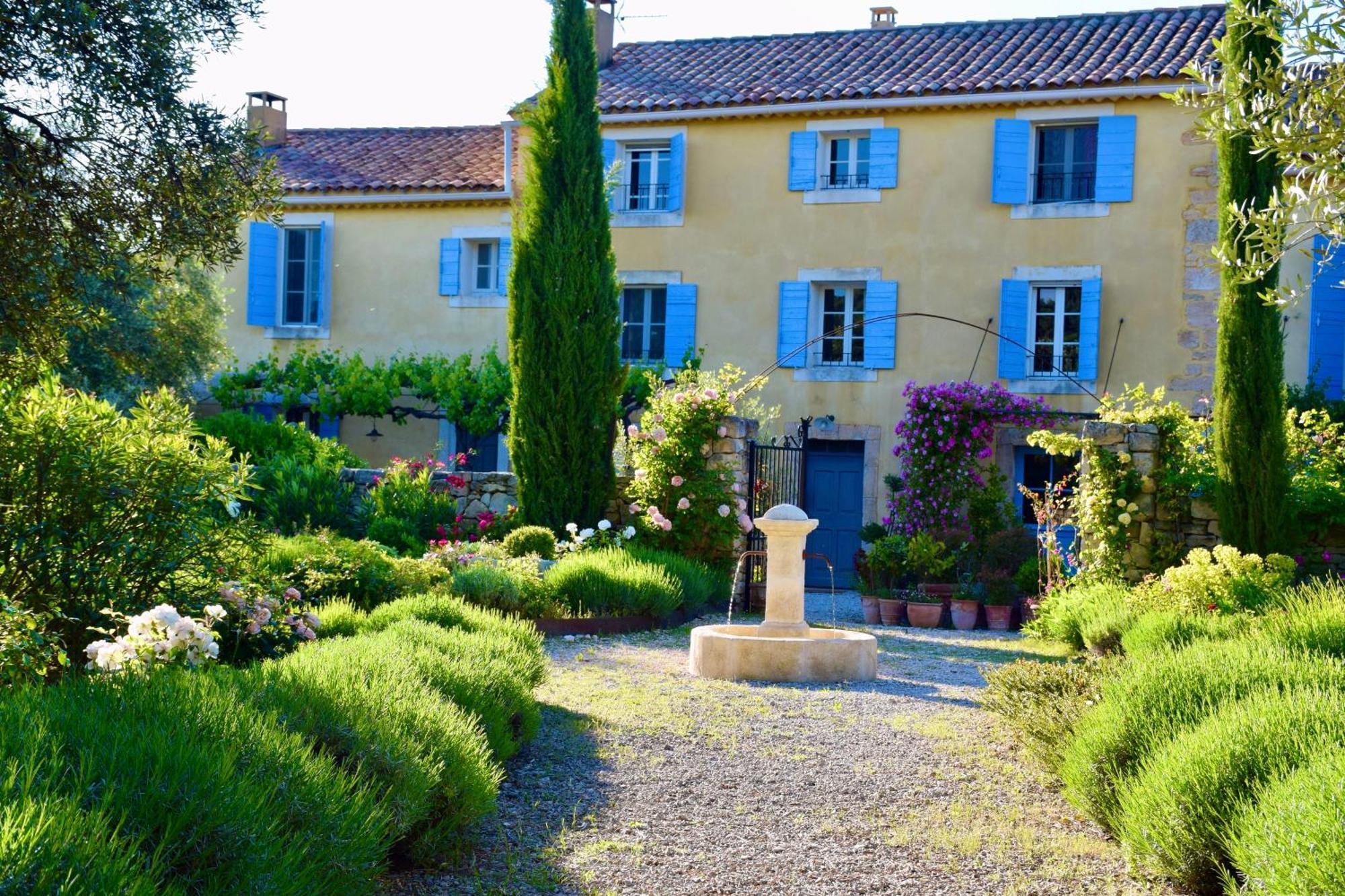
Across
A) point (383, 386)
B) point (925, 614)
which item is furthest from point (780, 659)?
point (383, 386)

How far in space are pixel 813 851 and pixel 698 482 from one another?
9099 mm

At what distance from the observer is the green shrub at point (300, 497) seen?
49.6 ft

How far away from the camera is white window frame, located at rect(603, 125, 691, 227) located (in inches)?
758

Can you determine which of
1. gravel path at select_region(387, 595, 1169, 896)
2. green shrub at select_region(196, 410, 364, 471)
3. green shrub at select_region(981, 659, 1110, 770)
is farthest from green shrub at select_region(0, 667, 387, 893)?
green shrub at select_region(196, 410, 364, 471)

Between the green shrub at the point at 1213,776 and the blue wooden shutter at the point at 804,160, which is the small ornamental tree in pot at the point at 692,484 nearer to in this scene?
the blue wooden shutter at the point at 804,160

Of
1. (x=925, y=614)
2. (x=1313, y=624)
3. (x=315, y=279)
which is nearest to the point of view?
(x=1313, y=624)

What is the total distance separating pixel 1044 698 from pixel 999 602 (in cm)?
→ 708

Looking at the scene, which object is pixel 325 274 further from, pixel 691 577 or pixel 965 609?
pixel 965 609

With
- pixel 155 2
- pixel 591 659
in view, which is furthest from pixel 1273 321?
pixel 155 2

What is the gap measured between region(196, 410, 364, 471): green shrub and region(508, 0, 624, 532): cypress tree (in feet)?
9.06

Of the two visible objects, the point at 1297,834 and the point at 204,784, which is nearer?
the point at 204,784

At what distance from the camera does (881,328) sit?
1838 cm

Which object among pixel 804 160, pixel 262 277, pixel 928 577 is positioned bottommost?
pixel 928 577

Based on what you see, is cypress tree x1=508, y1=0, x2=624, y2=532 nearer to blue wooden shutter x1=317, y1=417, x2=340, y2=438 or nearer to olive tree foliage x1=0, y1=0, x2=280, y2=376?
blue wooden shutter x1=317, y1=417, x2=340, y2=438
